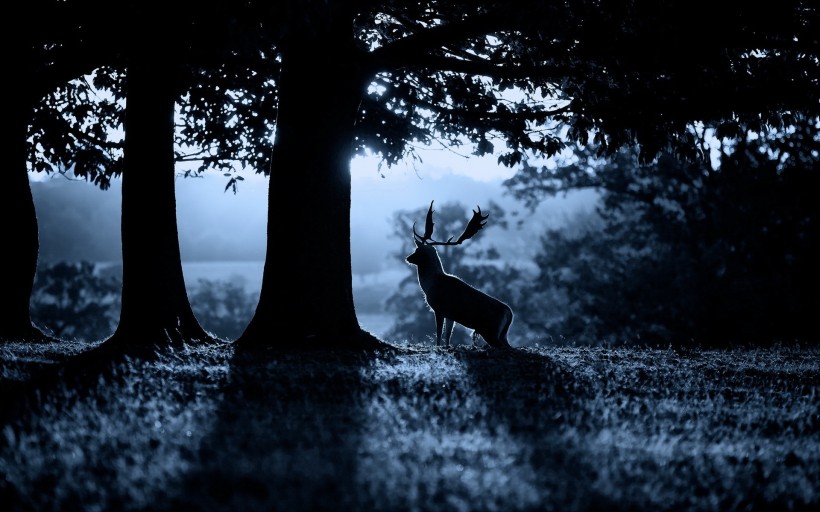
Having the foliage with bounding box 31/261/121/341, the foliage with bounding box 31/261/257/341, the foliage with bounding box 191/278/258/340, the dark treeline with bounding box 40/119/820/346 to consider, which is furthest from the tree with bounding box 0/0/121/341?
the foliage with bounding box 191/278/258/340

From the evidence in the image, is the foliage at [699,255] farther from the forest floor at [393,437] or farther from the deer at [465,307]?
the forest floor at [393,437]

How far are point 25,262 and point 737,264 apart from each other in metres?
30.6

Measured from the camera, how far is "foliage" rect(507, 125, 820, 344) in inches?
1329

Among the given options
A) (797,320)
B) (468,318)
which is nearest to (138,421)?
(468,318)

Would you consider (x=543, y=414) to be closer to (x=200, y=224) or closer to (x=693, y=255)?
(x=693, y=255)

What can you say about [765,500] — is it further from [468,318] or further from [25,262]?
[25,262]

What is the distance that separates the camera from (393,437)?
→ 605cm

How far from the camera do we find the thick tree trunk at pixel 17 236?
14.9m

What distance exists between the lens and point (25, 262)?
50.0 feet

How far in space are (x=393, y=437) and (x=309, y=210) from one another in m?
6.19

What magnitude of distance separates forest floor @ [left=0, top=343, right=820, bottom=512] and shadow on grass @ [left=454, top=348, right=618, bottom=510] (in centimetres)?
2

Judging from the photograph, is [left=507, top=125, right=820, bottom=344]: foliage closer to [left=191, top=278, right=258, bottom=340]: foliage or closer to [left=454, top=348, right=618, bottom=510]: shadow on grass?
[left=454, top=348, right=618, bottom=510]: shadow on grass

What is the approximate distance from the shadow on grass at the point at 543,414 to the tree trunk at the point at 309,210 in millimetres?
2278

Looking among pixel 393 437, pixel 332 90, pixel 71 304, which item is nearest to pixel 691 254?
pixel 332 90
